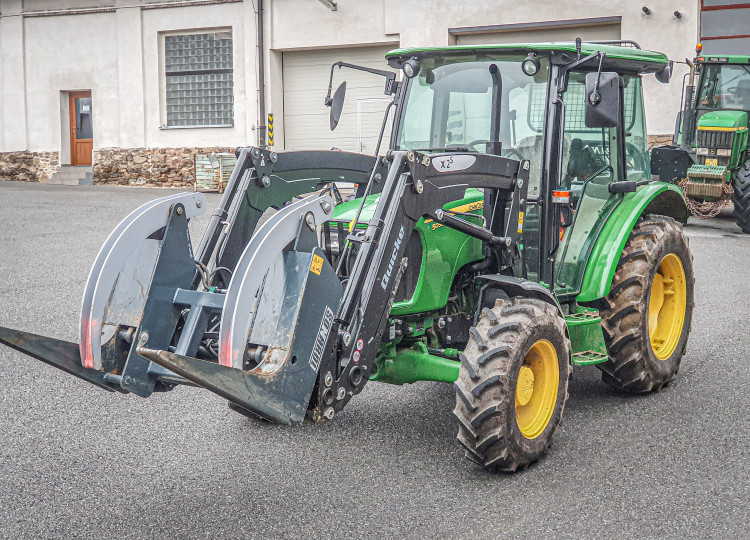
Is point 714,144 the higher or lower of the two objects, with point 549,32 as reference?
lower

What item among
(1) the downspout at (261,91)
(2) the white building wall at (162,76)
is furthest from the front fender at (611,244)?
(2) the white building wall at (162,76)

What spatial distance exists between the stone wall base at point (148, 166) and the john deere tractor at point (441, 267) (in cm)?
1780

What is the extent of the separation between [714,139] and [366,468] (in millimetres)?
12726

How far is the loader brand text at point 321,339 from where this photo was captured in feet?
13.7

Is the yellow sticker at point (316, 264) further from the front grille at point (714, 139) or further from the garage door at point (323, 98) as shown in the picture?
the garage door at point (323, 98)

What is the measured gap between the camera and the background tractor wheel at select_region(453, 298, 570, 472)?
4527mm

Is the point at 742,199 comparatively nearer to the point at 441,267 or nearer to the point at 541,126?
the point at 541,126

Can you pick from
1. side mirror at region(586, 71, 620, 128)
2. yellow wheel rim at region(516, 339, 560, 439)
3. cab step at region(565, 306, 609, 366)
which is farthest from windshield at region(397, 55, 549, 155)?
yellow wheel rim at region(516, 339, 560, 439)

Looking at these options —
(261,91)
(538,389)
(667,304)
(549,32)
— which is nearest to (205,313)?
(538,389)

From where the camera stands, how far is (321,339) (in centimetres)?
423

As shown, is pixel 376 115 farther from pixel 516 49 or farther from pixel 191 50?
pixel 516 49

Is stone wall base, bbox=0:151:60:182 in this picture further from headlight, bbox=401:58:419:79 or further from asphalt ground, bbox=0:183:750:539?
headlight, bbox=401:58:419:79

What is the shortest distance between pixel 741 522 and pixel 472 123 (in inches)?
109

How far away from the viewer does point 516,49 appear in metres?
5.40
